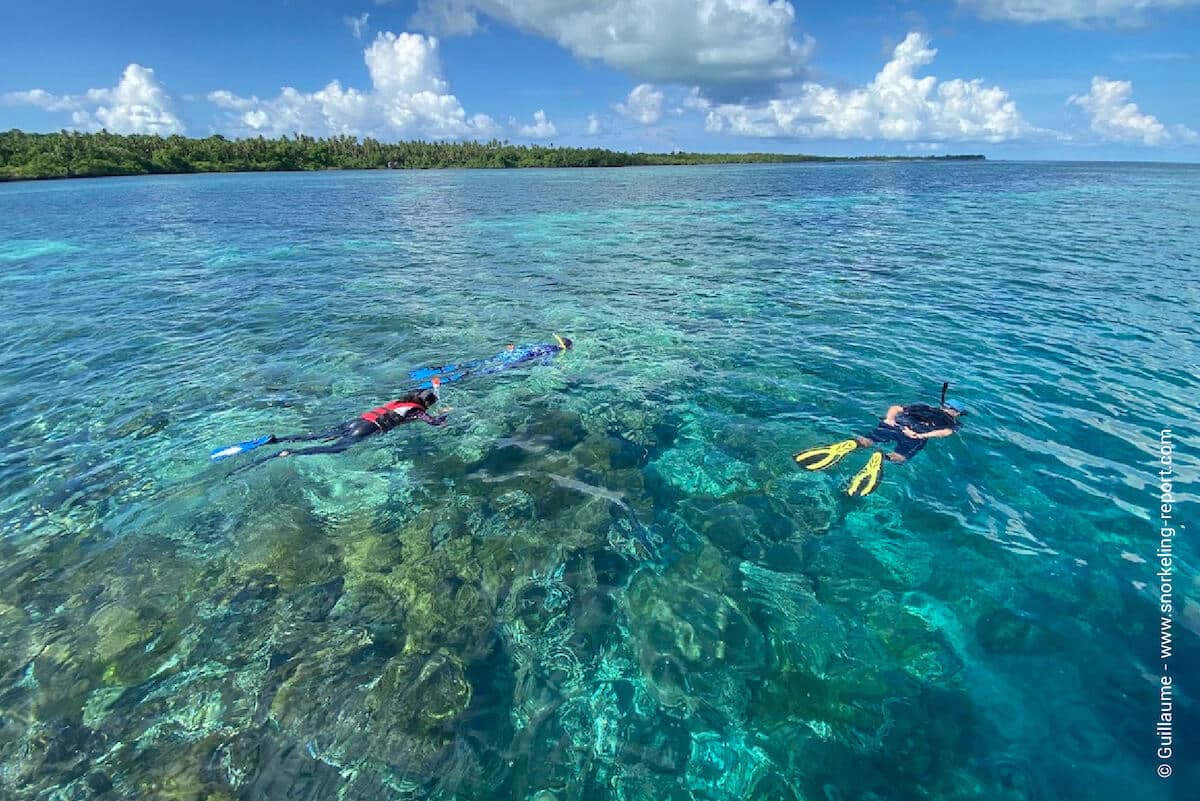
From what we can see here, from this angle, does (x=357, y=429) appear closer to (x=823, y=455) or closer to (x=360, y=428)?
(x=360, y=428)

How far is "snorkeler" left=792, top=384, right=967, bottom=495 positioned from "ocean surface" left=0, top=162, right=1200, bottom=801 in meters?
0.38

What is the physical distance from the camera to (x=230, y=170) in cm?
Result: 19400

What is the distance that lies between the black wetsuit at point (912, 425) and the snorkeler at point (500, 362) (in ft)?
39.6

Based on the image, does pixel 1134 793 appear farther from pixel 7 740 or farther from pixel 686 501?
pixel 7 740

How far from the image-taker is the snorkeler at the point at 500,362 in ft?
66.0

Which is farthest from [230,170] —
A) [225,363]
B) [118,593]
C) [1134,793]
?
[1134,793]

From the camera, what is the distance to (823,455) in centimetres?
1452

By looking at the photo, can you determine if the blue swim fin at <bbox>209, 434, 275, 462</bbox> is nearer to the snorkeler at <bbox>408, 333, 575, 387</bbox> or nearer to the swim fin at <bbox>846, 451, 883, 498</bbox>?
the snorkeler at <bbox>408, 333, 575, 387</bbox>

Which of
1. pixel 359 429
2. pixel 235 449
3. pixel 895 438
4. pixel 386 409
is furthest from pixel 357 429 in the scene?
pixel 895 438

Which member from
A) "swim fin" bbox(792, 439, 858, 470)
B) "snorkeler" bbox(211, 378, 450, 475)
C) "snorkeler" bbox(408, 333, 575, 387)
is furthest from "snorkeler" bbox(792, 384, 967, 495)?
"snorkeler" bbox(211, 378, 450, 475)

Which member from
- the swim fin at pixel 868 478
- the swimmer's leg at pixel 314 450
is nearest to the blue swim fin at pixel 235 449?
the swimmer's leg at pixel 314 450

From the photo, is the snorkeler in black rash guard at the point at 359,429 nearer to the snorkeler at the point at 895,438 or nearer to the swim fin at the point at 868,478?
the snorkeler at the point at 895,438

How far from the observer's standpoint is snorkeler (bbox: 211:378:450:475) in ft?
49.2

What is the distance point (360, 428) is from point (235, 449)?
3250 millimetres
